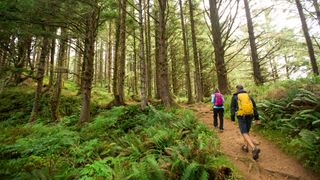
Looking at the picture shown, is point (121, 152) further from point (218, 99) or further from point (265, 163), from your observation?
point (218, 99)

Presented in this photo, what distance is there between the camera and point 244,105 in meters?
6.06

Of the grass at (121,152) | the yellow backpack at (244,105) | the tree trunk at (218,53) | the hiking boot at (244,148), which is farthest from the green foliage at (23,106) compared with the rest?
the yellow backpack at (244,105)

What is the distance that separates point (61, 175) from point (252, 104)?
5267 millimetres

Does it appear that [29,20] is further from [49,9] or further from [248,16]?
[248,16]

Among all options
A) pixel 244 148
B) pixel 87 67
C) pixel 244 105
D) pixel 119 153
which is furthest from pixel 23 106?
pixel 244 105

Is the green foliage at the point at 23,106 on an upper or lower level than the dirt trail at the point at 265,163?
upper

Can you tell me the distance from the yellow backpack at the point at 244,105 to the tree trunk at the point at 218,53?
25.2ft

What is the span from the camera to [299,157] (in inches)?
214

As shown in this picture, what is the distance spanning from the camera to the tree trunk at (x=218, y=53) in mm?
13734

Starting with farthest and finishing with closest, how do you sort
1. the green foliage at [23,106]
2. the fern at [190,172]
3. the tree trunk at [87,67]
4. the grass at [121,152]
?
the green foliage at [23,106]
the tree trunk at [87,67]
the grass at [121,152]
the fern at [190,172]

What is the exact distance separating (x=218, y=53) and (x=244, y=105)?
27.7 ft

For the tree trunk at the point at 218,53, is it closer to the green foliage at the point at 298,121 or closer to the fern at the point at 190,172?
the green foliage at the point at 298,121

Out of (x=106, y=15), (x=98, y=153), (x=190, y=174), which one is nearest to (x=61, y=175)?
(x=98, y=153)

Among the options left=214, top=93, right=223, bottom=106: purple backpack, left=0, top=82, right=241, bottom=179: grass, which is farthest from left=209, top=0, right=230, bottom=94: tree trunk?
left=214, top=93, right=223, bottom=106: purple backpack
